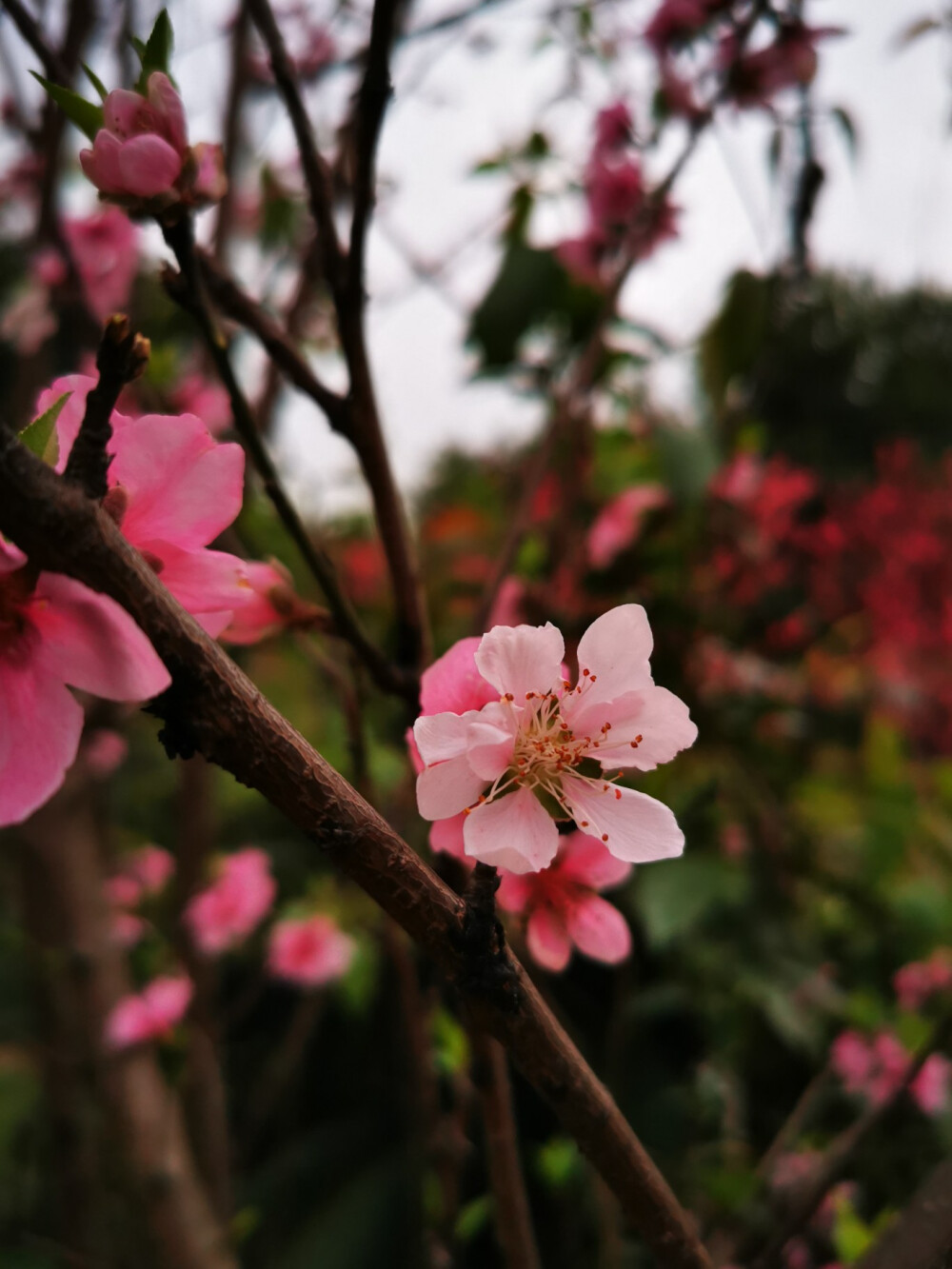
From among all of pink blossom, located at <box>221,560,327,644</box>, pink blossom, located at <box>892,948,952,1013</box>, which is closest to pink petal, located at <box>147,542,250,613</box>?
pink blossom, located at <box>221,560,327,644</box>

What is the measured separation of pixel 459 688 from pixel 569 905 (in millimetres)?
91

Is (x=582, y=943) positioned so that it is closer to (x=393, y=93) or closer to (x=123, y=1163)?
(x=393, y=93)

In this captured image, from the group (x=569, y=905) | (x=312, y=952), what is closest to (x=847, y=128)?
(x=569, y=905)

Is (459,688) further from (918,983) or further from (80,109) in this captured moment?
(918,983)

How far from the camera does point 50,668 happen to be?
7.4 inches

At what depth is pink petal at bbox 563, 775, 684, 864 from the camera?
0.66ft

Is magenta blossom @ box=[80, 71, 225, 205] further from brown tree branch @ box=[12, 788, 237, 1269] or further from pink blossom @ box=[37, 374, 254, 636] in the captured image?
brown tree branch @ box=[12, 788, 237, 1269]

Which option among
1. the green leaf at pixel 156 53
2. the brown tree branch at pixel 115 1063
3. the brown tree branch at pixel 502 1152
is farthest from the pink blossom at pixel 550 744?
the brown tree branch at pixel 115 1063

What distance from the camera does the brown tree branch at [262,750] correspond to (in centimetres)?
16

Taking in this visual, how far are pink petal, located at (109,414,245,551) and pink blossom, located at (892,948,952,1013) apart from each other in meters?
1.00

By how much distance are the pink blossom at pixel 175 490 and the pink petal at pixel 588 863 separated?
0.13 meters

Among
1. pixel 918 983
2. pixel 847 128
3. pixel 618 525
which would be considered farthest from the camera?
pixel 618 525

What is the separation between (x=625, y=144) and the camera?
0.82m

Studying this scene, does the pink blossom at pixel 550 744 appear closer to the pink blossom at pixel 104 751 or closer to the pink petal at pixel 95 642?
the pink petal at pixel 95 642
